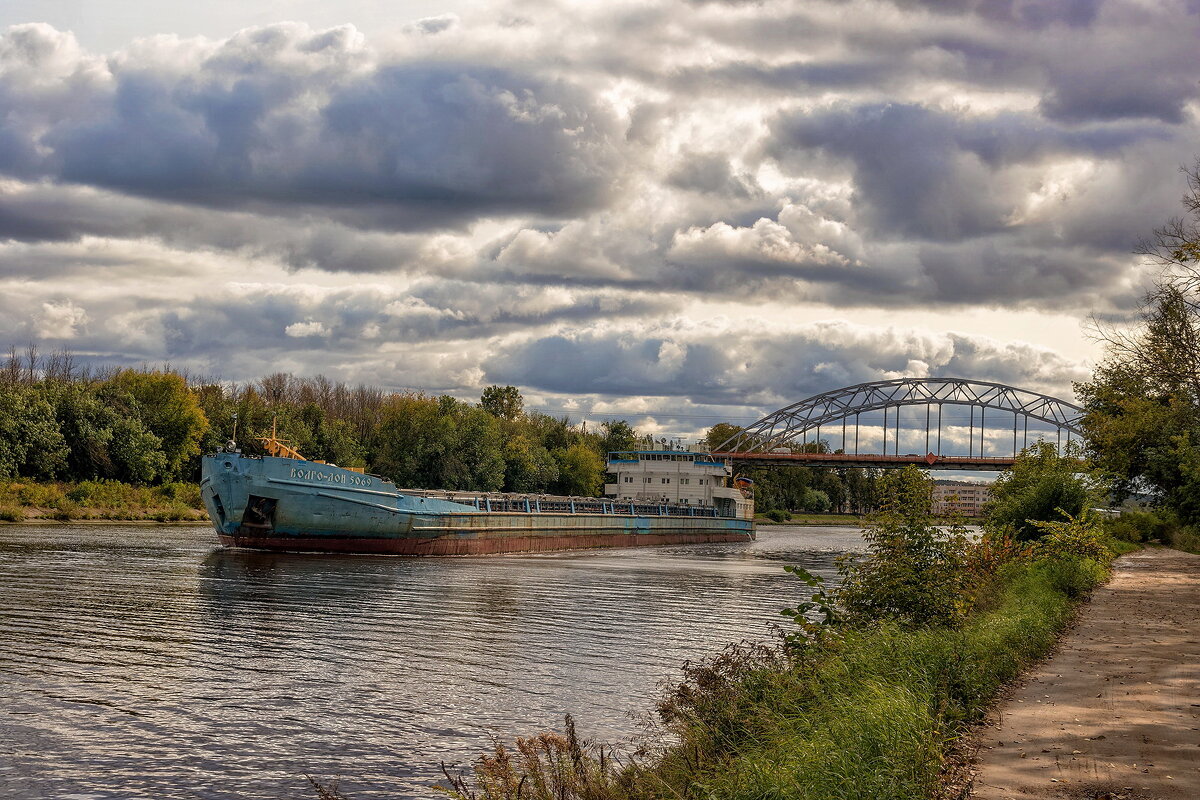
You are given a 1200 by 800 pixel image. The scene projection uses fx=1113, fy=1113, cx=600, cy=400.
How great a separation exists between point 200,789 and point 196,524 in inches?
2651

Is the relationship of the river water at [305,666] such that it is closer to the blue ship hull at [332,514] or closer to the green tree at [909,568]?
the green tree at [909,568]

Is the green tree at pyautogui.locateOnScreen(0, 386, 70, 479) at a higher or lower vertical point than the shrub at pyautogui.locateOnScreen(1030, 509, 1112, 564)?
higher

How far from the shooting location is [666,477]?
291ft

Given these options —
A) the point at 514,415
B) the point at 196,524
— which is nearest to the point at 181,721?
the point at 196,524

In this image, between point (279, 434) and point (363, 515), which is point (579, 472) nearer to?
point (279, 434)

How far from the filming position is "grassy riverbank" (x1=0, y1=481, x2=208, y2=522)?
220ft

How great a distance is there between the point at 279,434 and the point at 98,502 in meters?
23.9

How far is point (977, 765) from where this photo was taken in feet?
36.3

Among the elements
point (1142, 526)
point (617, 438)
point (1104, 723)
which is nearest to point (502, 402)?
point (617, 438)

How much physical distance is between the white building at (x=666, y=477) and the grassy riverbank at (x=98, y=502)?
3174 cm

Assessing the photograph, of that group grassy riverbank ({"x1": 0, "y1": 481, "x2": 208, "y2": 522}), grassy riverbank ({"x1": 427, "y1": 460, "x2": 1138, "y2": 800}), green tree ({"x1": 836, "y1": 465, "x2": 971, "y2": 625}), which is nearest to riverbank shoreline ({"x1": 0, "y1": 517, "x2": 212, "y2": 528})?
grassy riverbank ({"x1": 0, "y1": 481, "x2": 208, "y2": 522})

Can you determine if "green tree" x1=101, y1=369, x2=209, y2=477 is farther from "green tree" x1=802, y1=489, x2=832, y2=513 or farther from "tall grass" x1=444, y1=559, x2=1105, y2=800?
"green tree" x1=802, y1=489, x2=832, y2=513

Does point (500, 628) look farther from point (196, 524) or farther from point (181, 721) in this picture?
point (196, 524)

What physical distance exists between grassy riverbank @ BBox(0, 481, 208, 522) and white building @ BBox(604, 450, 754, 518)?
31742 mm
